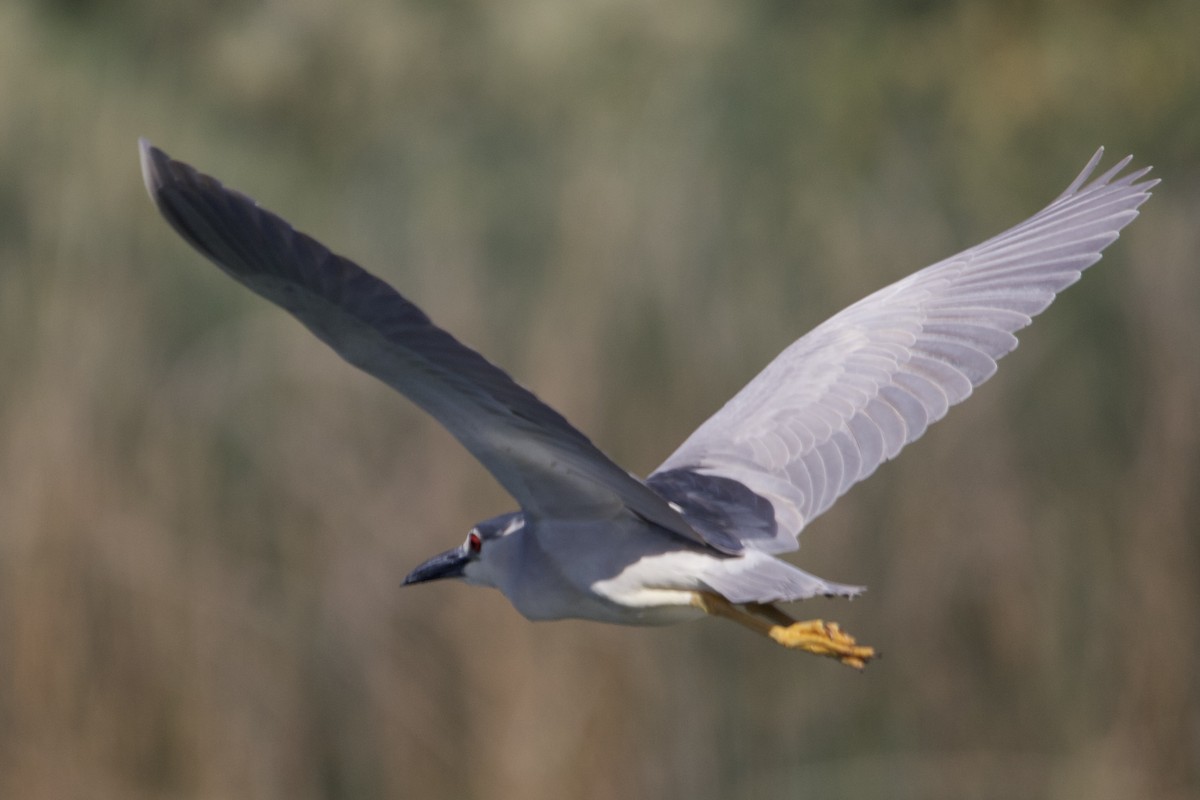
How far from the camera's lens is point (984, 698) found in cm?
656

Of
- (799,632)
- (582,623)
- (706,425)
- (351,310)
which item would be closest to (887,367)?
(706,425)

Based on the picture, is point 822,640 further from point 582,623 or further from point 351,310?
point 582,623

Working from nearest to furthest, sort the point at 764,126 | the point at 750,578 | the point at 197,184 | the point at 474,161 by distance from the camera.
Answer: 1. the point at 197,184
2. the point at 750,578
3. the point at 764,126
4. the point at 474,161

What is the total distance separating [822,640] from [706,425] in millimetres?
864

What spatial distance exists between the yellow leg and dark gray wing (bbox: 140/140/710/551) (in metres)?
0.45

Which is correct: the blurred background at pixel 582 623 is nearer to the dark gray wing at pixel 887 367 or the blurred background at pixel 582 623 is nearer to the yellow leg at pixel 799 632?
the dark gray wing at pixel 887 367

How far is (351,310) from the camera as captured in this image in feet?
10.5

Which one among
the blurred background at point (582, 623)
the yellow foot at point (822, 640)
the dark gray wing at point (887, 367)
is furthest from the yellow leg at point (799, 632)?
the blurred background at point (582, 623)

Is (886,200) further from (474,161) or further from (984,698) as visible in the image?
(474,161)

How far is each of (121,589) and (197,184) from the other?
3406 millimetres

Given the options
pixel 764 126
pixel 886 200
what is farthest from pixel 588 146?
pixel 886 200

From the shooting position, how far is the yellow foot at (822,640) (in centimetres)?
372

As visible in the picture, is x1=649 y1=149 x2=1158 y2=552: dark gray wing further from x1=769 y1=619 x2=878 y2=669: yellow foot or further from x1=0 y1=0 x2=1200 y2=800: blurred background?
x1=0 y1=0 x2=1200 y2=800: blurred background

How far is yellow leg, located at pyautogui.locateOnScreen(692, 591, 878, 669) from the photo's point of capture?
373 centimetres
